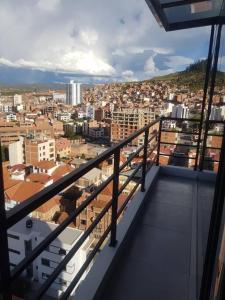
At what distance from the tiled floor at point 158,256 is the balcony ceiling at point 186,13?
1.81 m

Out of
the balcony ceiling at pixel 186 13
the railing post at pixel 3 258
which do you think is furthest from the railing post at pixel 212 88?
the railing post at pixel 3 258

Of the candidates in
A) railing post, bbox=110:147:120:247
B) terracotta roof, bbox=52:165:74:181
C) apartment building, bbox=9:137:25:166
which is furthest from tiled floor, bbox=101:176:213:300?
apartment building, bbox=9:137:25:166

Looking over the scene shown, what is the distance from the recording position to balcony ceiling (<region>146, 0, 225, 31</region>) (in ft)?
8.25

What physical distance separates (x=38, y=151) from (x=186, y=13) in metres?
9.22

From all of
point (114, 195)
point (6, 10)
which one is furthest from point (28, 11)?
point (114, 195)

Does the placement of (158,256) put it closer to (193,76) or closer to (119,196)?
(119,196)

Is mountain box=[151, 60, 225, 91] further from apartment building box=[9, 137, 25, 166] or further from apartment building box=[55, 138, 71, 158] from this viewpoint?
apartment building box=[55, 138, 71, 158]

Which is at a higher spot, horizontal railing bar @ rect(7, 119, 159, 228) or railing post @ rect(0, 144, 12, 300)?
horizontal railing bar @ rect(7, 119, 159, 228)

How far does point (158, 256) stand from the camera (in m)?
1.84

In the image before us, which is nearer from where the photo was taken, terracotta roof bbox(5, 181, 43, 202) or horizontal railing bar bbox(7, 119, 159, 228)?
horizontal railing bar bbox(7, 119, 159, 228)

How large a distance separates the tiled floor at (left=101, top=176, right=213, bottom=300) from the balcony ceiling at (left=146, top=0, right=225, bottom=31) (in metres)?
1.81

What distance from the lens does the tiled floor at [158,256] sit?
1507 millimetres

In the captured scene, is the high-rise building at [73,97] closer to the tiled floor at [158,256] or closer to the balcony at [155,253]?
the balcony at [155,253]

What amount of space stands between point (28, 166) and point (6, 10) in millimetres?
10006
